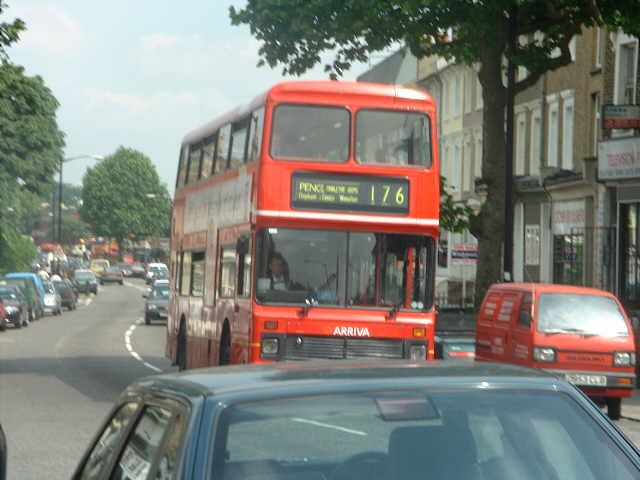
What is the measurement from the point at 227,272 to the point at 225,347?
1.06 meters

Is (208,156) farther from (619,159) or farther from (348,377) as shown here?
(348,377)

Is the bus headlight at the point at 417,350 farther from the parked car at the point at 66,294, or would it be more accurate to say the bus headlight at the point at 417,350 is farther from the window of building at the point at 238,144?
the parked car at the point at 66,294

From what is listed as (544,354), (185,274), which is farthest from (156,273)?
(544,354)

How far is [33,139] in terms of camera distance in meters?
88.9

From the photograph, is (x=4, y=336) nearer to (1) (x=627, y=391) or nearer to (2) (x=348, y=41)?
(2) (x=348, y=41)

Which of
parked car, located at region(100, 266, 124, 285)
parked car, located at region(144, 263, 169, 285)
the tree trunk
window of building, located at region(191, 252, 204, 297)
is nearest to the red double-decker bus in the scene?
window of building, located at region(191, 252, 204, 297)

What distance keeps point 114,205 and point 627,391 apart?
151 m

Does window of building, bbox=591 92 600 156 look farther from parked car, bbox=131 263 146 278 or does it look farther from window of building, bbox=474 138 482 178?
parked car, bbox=131 263 146 278

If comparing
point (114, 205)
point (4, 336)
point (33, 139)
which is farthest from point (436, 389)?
point (114, 205)

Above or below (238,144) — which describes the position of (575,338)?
below

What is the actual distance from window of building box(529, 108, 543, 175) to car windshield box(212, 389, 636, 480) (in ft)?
155

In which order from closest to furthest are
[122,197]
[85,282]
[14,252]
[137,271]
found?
[14,252], [85,282], [137,271], [122,197]

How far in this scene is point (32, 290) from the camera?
231ft

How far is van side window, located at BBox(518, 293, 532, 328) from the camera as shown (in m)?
23.7
